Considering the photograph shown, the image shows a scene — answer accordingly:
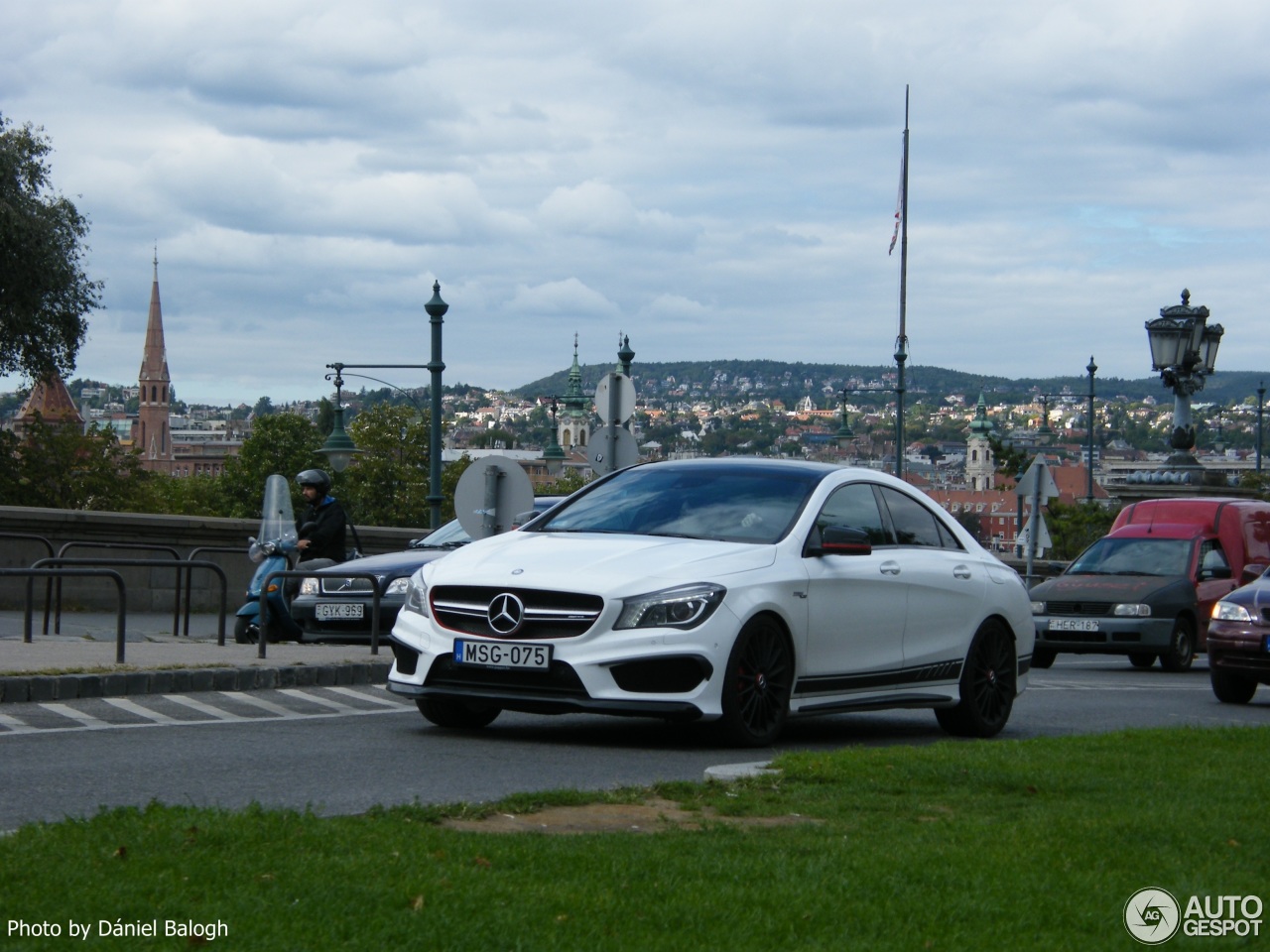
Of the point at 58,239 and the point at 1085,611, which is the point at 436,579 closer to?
the point at 1085,611

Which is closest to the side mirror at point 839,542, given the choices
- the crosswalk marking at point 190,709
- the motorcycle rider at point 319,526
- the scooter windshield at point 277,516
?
the crosswalk marking at point 190,709

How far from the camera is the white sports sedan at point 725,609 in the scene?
9.71m

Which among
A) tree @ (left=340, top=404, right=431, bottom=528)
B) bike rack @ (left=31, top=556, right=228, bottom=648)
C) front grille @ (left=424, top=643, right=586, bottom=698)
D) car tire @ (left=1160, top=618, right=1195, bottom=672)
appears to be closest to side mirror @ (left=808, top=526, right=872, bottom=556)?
front grille @ (left=424, top=643, right=586, bottom=698)

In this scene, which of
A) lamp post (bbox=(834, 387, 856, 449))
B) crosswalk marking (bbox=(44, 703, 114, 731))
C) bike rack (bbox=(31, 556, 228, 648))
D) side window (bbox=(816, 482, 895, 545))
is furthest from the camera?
lamp post (bbox=(834, 387, 856, 449))

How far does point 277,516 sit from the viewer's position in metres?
18.0

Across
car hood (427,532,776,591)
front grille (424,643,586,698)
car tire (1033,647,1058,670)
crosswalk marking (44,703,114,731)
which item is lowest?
car tire (1033,647,1058,670)

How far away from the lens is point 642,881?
5.47m

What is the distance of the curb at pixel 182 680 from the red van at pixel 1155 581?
10230mm

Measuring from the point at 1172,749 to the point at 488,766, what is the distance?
11.5 ft

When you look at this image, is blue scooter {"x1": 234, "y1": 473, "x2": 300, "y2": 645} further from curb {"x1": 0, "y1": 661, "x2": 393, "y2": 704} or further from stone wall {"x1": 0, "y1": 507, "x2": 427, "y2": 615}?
stone wall {"x1": 0, "y1": 507, "x2": 427, "y2": 615}

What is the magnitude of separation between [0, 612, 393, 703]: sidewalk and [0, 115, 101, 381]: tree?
82.8ft

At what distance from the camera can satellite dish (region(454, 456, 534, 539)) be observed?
1706 cm

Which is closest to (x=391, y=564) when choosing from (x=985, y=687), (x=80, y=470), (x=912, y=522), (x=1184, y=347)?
(x=912, y=522)

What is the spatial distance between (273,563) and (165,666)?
4226 mm
